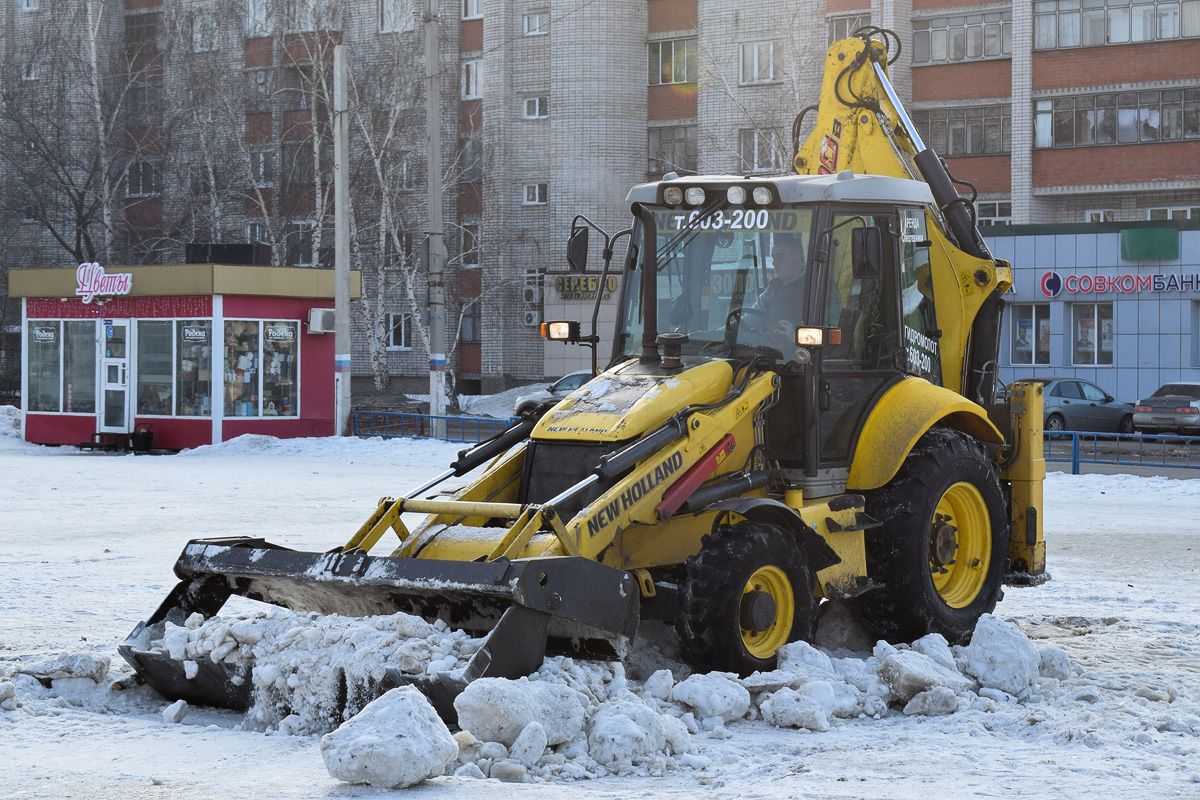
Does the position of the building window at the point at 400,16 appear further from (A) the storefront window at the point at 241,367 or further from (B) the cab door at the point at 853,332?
(B) the cab door at the point at 853,332

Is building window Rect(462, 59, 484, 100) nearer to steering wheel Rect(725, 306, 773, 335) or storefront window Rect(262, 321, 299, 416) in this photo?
storefront window Rect(262, 321, 299, 416)

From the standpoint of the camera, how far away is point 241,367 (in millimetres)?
27766

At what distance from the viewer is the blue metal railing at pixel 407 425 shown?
1086 inches

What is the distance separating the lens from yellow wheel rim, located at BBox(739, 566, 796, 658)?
7418 millimetres

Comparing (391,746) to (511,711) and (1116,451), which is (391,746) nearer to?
(511,711)

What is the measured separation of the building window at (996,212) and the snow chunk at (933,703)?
3538 cm

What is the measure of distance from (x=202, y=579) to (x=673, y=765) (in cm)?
302

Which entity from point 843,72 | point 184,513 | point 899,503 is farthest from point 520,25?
point 899,503

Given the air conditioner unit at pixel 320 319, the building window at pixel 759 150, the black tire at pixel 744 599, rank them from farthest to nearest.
Result: the building window at pixel 759 150 → the air conditioner unit at pixel 320 319 → the black tire at pixel 744 599

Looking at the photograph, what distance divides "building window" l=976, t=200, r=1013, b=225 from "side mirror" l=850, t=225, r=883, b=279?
33943 mm

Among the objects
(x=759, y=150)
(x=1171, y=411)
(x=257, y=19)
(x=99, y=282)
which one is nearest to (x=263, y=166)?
(x=257, y=19)

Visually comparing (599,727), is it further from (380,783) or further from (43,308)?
(43,308)

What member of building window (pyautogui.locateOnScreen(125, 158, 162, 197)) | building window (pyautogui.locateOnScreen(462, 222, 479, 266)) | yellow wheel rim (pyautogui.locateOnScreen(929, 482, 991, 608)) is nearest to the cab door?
yellow wheel rim (pyautogui.locateOnScreen(929, 482, 991, 608))

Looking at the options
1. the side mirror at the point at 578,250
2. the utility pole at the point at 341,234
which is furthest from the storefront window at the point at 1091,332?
the side mirror at the point at 578,250
